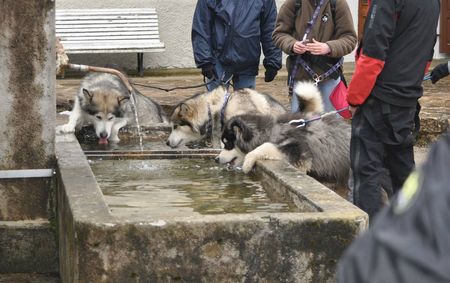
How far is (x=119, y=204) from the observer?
18.8 feet

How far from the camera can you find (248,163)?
682cm

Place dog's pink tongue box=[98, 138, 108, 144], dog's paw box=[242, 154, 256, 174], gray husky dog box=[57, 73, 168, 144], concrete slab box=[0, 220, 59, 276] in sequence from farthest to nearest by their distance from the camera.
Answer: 1. gray husky dog box=[57, 73, 168, 144]
2. dog's pink tongue box=[98, 138, 108, 144]
3. dog's paw box=[242, 154, 256, 174]
4. concrete slab box=[0, 220, 59, 276]

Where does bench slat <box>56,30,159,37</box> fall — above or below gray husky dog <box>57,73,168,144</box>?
below

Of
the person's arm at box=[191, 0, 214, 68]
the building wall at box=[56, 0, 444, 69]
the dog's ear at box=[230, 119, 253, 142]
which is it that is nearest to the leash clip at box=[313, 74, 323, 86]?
the dog's ear at box=[230, 119, 253, 142]

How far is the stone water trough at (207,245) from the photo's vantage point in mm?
4242

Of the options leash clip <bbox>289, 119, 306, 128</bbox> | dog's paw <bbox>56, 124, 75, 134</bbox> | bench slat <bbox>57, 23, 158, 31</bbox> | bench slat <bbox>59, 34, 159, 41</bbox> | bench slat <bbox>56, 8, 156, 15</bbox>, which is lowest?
bench slat <bbox>59, 34, 159, 41</bbox>

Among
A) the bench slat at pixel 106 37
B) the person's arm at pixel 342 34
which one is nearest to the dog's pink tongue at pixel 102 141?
the person's arm at pixel 342 34

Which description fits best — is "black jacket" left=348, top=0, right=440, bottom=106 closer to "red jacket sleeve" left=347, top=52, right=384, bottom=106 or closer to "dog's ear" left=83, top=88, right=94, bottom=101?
"red jacket sleeve" left=347, top=52, right=384, bottom=106

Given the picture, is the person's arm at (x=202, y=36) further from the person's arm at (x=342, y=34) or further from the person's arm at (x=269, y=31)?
the person's arm at (x=342, y=34)

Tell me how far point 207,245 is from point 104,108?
4996 millimetres

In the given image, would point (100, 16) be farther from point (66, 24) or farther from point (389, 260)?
point (389, 260)

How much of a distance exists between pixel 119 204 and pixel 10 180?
2.31ft

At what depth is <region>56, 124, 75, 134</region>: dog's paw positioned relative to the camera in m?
8.52

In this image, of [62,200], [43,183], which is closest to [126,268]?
[62,200]
